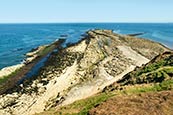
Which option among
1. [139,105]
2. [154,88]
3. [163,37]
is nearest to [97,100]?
[139,105]

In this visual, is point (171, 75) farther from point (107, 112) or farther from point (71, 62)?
point (71, 62)

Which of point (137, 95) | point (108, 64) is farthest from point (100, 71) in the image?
point (137, 95)

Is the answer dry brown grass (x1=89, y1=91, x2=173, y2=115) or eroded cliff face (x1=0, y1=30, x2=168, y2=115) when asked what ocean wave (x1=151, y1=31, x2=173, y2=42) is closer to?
eroded cliff face (x1=0, y1=30, x2=168, y2=115)

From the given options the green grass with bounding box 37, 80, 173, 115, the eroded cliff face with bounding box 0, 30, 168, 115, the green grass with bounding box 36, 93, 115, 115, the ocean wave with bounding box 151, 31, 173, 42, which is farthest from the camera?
the ocean wave with bounding box 151, 31, 173, 42

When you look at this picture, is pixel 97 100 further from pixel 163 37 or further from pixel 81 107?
pixel 163 37

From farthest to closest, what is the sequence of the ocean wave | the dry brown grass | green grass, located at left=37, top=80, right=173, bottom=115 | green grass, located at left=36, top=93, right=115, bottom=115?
the ocean wave, green grass, located at left=37, top=80, right=173, bottom=115, green grass, located at left=36, top=93, right=115, bottom=115, the dry brown grass

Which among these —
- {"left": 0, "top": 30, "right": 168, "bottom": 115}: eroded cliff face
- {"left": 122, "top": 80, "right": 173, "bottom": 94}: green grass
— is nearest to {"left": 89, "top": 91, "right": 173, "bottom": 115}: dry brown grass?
{"left": 122, "top": 80, "right": 173, "bottom": 94}: green grass

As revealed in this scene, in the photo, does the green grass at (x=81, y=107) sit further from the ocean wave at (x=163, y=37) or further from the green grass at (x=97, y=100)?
the ocean wave at (x=163, y=37)

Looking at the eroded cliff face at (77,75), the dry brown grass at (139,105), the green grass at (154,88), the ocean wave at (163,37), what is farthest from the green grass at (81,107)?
the ocean wave at (163,37)

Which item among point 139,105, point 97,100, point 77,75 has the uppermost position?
point 139,105
